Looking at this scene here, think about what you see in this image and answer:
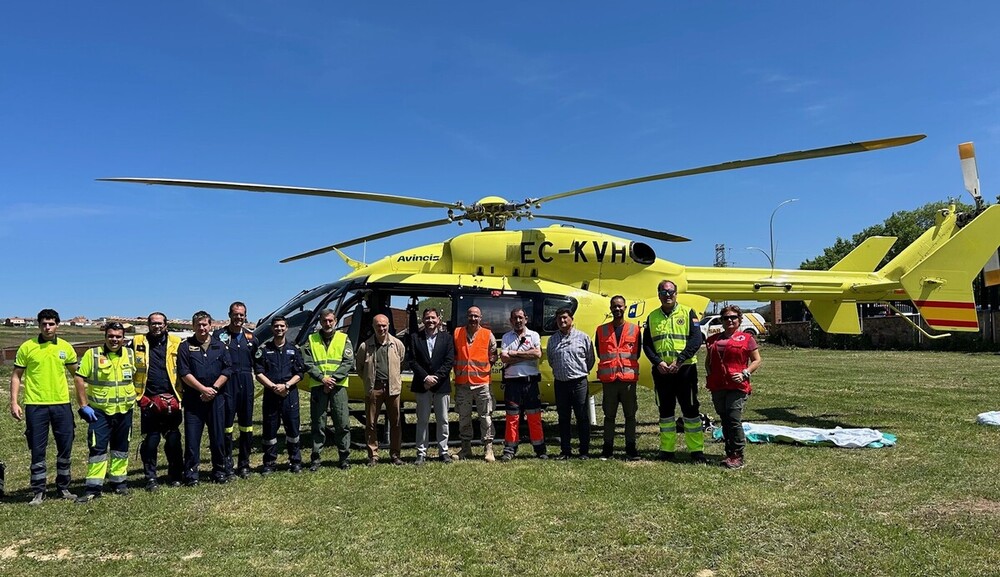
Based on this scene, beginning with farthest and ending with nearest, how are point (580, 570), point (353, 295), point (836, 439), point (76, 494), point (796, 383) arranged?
point (796, 383) < point (353, 295) < point (836, 439) < point (76, 494) < point (580, 570)

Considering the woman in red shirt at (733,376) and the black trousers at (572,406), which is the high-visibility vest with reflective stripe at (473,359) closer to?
the black trousers at (572,406)

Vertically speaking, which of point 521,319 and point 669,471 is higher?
point 521,319

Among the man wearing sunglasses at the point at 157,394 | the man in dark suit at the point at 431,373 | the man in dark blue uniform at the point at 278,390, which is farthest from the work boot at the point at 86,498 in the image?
the man in dark suit at the point at 431,373

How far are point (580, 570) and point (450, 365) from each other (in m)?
3.37

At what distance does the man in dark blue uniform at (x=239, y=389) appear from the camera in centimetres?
639

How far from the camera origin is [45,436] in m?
5.75

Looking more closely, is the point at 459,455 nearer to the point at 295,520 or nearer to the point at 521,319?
the point at 521,319

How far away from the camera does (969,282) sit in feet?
32.6

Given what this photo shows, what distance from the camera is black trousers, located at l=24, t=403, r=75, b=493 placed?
18.7 ft

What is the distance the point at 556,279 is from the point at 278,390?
13.6ft

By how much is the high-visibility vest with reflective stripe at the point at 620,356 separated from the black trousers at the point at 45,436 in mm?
5404

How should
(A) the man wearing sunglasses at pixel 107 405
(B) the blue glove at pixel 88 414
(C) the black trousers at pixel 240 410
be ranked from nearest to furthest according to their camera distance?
1. (B) the blue glove at pixel 88 414
2. (A) the man wearing sunglasses at pixel 107 405
3. (C) the black trousers at pixel 240 410

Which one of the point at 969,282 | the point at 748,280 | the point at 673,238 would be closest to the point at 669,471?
the point at 673,238

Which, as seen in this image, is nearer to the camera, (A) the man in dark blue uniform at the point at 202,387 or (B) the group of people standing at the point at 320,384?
(B) the group of people standing at the point at 320,384
